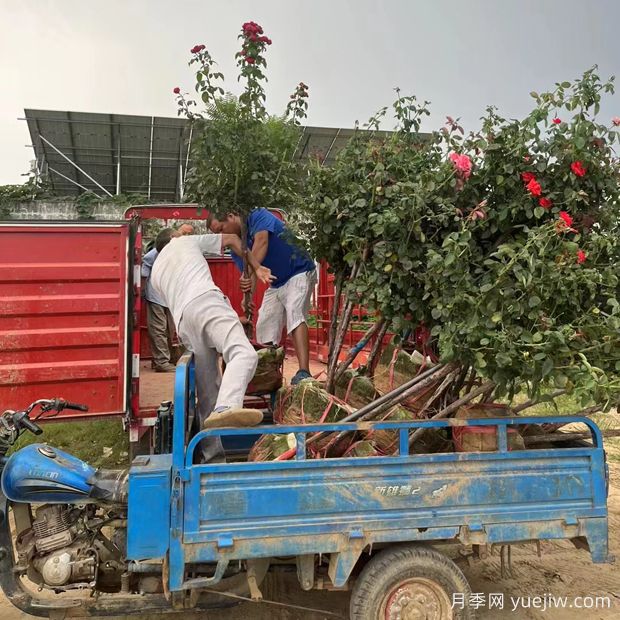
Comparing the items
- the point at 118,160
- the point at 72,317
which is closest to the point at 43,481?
the point at 72,317

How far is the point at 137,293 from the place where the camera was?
12.9 ft

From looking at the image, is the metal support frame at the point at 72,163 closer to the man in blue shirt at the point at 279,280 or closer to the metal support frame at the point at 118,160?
the metal support frame at the point at 118,160

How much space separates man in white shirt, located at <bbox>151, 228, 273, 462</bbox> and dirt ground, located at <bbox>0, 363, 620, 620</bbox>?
1094mm

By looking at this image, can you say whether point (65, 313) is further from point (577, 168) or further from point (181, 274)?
point (577, 168)

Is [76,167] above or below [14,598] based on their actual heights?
above

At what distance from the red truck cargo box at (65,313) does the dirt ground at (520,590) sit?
1368mm

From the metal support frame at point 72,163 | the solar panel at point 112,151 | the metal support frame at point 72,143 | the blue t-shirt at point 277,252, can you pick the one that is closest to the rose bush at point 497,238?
the blue t-shirt at point 277,252

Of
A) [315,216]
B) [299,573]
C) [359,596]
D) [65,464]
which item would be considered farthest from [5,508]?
[315,216]

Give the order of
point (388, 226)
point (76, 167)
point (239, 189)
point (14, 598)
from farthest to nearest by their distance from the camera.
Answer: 1. point (76, 167)
2. point (239, 189)
3. point (388, 226)
4. point (14, 598)

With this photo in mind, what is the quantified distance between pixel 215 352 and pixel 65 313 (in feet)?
4.23

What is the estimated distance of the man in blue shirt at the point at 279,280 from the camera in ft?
13.0

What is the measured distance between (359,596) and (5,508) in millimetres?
1766

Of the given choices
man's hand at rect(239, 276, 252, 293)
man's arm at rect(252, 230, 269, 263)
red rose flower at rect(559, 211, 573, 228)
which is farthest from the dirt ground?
man's arm at rect(252, 230, 269, 263)

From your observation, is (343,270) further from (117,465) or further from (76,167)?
(76,167)
